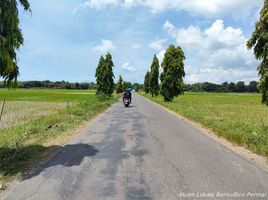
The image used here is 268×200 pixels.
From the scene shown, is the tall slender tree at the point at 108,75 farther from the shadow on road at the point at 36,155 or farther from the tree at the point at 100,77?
the shadow on road at the point at 36,155

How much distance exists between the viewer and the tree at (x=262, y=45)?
16.6 m

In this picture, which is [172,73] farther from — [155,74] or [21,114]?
[155,74]

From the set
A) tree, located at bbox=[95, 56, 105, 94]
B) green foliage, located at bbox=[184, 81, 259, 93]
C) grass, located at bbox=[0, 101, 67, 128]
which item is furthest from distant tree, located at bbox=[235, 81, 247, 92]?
grass, located at bbox=[0, 101, 67, 128]

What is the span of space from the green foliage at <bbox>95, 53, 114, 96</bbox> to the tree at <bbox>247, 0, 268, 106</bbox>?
44.2 meters

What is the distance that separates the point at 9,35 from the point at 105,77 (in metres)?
51.2

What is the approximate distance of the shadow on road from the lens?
8.61 meters

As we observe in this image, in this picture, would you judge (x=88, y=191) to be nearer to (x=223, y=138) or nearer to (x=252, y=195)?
(x=252, y=195)

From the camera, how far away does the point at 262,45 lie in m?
17.0

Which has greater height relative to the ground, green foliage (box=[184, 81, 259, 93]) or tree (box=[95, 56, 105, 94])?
tree (box=[95, 56, 105, 94])

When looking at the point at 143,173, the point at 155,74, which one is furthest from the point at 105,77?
the point at 143,173

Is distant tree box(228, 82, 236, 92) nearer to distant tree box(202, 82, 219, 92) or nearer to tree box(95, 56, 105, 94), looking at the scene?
distant tree box(202, 82, 219, 92)

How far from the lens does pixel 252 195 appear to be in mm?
6488

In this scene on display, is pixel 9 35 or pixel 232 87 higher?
pixel 9 35

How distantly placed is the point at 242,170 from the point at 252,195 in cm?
202
